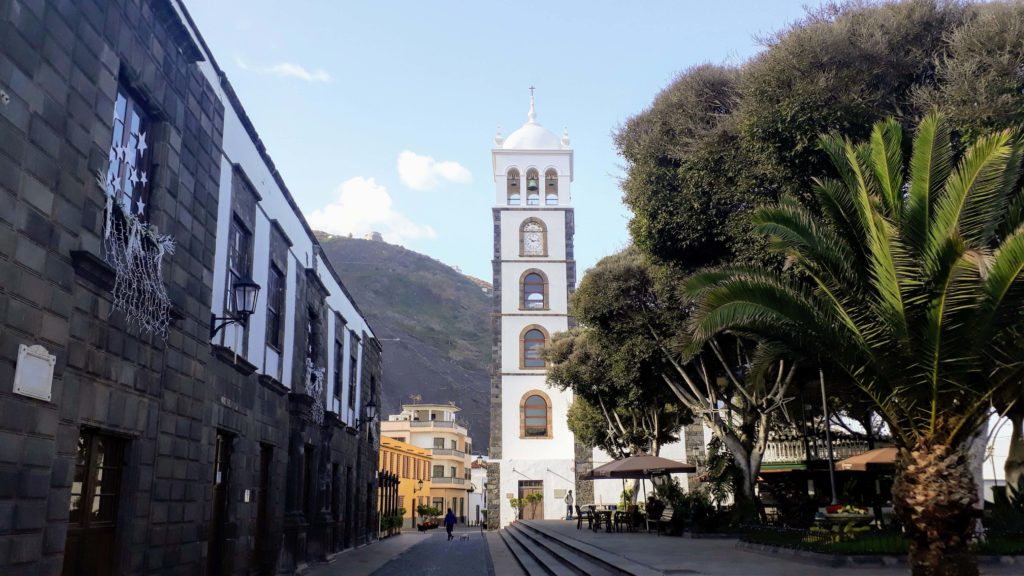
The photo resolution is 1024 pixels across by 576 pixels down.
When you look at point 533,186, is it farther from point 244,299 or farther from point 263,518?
point 244,299

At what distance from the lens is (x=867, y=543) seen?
38.6 ft

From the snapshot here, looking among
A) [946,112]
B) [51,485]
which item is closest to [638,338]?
[946,112]

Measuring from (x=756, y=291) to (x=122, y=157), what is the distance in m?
7.00

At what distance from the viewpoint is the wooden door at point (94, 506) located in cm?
711

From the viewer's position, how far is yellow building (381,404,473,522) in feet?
237

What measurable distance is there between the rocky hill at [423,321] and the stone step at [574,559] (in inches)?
3165

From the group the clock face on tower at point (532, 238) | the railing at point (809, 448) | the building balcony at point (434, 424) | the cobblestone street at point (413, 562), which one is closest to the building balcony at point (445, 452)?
the building balcony at point (434, 424)

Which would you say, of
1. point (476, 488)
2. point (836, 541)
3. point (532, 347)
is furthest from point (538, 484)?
point (476, 488)

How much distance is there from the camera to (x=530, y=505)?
39312 millimetres

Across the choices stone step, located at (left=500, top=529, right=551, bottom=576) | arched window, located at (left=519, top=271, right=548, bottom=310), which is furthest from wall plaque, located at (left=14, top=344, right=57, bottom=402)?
arched window, located at (left=519, top=271, right=548, bottom=310)

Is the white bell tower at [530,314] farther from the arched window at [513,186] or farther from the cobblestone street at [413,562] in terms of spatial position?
the cobblestone street at [413,562]

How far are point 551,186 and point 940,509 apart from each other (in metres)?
36.3

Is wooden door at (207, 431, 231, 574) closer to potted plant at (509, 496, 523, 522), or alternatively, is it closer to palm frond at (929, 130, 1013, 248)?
palm frond at (929, 130, 1013, 248)

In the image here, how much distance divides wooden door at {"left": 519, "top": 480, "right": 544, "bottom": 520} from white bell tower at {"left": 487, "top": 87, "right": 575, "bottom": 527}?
0.16 ft
